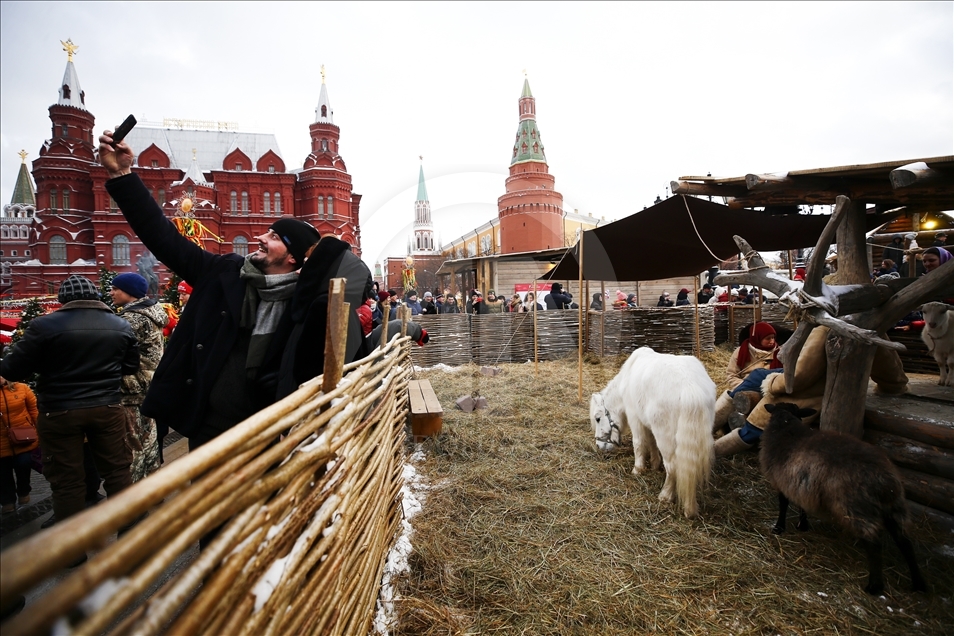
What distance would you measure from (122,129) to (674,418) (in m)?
4.09

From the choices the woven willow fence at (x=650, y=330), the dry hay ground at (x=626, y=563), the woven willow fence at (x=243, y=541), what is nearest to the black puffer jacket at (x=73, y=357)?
the woven willow fence at (x=243, y=541)

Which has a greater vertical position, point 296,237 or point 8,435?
point 296,237

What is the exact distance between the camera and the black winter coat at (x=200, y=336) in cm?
206

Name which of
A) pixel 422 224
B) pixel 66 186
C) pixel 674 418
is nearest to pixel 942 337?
pixel 674 418

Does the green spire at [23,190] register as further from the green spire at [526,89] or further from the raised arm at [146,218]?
the raised arm at [146,218]

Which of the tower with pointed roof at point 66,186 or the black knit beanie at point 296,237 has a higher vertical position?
the tower with pointed roof at point 66,186

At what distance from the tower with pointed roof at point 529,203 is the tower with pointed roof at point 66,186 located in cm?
3686

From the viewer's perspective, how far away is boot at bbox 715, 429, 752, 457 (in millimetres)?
4090

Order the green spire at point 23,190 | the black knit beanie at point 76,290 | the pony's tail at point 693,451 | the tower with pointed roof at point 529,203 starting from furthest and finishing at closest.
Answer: the green spire at point 23,190 → the tower with pointed roof at point 529,203 → the pony's tail at point 693,451 → the black knit beanie at point 76,290

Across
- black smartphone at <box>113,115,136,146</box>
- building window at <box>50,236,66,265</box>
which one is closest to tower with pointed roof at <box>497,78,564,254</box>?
building window at <box>50,236,66,265</box>

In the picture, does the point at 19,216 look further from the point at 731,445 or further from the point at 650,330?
the point at 731,445

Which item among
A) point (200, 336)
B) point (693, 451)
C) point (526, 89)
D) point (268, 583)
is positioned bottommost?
point (693, 451)

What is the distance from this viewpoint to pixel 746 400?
14.4 feet

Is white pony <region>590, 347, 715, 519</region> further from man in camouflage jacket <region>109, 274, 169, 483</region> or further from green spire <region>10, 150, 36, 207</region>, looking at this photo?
green spire <region>10, 150, 36, 207</region>
